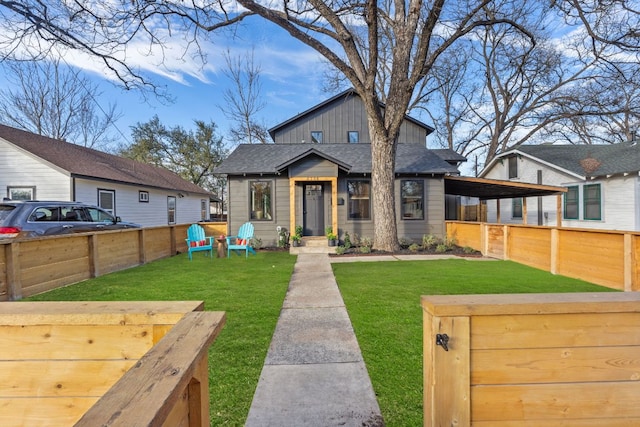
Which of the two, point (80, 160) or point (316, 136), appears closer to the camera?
point (80, 160)

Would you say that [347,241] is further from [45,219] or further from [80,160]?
[80,160]

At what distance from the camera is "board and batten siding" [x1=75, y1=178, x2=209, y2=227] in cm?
1134

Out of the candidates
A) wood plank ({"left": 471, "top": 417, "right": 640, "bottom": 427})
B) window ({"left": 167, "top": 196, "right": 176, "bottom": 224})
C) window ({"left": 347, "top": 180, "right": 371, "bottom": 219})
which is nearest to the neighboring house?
window ({"left": 347, "top": 180, "right": 371, "bottom": 219})

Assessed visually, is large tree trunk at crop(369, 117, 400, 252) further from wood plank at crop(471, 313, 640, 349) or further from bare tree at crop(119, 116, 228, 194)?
bare tree at crop(119, 116, 228, 194)

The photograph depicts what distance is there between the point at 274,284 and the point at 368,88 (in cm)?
632

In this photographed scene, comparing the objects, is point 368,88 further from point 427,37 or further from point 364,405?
point 364,405

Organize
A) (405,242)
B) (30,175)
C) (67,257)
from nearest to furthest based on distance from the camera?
1. (67,257)
2. (405,242)
3. (30,175)

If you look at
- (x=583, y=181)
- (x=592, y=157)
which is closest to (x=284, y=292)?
(x=583, y=181)

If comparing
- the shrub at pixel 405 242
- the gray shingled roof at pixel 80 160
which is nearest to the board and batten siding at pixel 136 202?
the gray shingled roof at pixel 80 160

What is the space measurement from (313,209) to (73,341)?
994cm

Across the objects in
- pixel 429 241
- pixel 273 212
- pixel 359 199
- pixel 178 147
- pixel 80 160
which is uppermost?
pixel 178 147

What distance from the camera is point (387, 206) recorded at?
355 inches

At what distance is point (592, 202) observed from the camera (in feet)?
41.1

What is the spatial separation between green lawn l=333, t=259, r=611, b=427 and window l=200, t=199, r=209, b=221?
56.2ft
